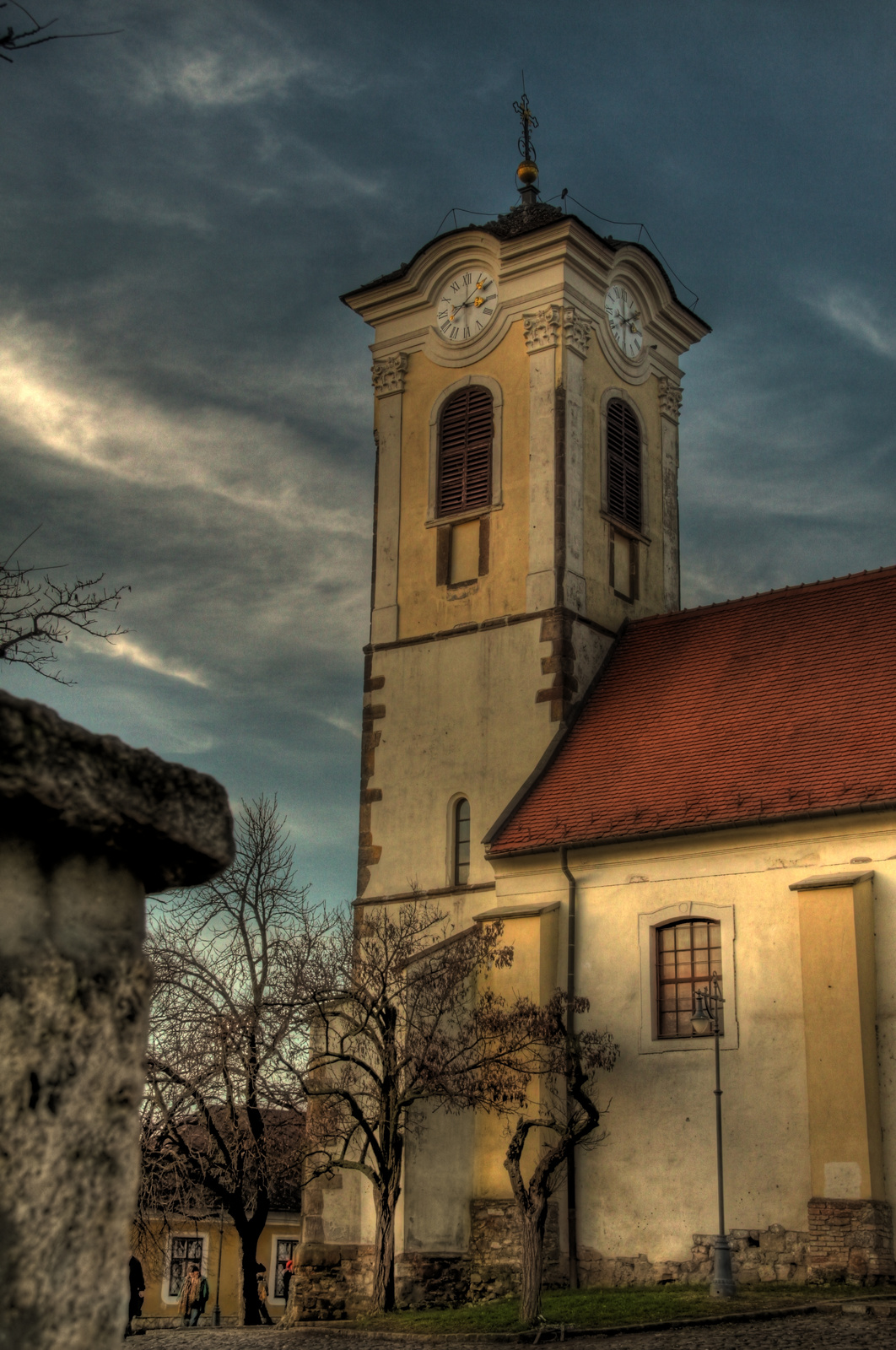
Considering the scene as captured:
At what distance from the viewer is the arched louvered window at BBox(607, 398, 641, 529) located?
28125 millimetres

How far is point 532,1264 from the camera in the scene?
16.9 m

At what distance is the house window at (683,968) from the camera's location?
2019 cm

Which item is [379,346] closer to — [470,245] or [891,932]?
[470,245]

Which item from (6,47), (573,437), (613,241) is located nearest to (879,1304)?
(6,47)

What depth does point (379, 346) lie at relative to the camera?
1188 inches

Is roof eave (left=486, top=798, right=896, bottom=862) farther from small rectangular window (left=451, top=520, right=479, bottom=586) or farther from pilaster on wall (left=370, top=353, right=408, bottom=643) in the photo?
pilaster on wall (left=370, top=353, right=408, bottom=643)

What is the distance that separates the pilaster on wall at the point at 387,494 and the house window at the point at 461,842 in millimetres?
3750

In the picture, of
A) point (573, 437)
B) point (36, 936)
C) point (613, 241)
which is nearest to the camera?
point (36, 936)

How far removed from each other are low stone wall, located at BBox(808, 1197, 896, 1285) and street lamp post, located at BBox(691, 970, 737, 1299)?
106 cm

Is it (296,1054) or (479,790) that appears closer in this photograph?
(296,1054)

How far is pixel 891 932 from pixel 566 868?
505cm

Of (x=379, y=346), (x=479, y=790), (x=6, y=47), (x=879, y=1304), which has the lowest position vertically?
(x=879, y=1304)

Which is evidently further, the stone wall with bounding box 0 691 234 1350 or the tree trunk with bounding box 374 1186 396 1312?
the tree trunk with bounding box 374 1186 396 1312

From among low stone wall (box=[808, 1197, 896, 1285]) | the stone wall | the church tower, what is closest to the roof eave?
the church tower
